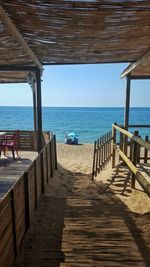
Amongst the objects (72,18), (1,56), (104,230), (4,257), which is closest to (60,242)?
(104,230)

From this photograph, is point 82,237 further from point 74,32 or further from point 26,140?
point 26,140

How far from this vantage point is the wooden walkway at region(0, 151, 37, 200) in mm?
6432

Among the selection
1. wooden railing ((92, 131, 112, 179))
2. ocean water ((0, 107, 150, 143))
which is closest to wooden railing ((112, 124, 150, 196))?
wooden railing ((92, 131, 112, 179))

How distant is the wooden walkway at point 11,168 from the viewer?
253 inches

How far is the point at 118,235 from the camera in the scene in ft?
14.3

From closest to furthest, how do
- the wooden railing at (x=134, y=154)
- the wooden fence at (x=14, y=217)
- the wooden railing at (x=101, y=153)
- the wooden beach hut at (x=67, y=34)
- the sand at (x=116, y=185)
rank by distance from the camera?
the wooden fence at (x=14, y=217), the wooden beach hut at (x=67, y=34), the wooden railing at (x=134, y=154), the sand at (x=116, y=185), the wooden railing at (x=101, y=153)

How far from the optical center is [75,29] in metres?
4.69

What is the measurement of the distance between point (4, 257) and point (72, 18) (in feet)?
11.6

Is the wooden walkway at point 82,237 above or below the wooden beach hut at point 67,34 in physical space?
below

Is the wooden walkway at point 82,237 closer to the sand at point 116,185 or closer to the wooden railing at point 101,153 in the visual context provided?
the sand at point 116,185

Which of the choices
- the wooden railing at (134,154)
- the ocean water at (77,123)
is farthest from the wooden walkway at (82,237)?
the ocean water at (77,123)

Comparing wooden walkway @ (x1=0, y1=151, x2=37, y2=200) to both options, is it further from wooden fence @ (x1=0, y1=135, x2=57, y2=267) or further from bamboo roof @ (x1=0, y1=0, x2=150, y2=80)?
bamboo roof @ (x1=0, y1=0, x2=150, y2=80)

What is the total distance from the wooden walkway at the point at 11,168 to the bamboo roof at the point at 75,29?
10.7 ft

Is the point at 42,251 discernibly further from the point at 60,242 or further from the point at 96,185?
the point at 96,185
